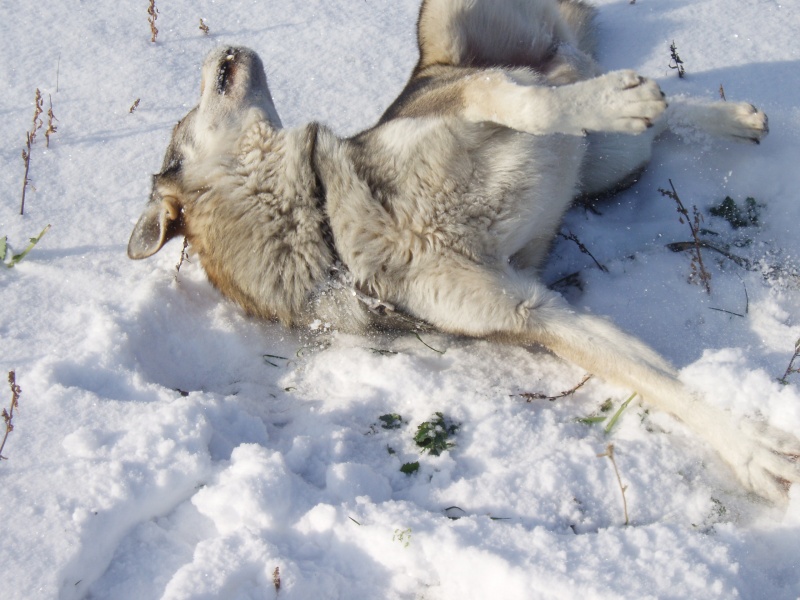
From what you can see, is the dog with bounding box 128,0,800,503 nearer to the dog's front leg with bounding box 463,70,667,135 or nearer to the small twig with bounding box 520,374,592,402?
the dog's front leg with bounding box 463,70,667,135

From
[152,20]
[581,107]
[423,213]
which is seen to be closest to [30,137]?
[152,20]

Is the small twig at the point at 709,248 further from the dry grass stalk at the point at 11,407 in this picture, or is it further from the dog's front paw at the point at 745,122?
the dry grass stalk at the point at 11,407

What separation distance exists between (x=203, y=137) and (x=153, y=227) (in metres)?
0.45

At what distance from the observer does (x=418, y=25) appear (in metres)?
3.68

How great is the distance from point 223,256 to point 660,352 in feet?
6.09

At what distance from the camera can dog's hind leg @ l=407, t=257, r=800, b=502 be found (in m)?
2.37

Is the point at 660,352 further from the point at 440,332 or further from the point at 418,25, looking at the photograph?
the point at 418,25

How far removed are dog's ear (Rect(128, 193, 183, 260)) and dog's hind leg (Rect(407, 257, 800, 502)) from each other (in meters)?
1.11

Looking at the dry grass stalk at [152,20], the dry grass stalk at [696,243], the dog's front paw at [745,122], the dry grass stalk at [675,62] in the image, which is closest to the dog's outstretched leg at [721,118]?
the dog's front paw at [745,122]

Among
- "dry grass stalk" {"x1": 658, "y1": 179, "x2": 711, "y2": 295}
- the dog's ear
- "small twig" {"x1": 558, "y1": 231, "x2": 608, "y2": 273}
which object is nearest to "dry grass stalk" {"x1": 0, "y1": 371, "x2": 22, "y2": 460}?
the dog's ear

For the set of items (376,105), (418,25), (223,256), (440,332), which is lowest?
(440,332)

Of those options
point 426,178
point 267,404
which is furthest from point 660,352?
point 267,404

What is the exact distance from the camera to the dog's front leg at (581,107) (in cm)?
256

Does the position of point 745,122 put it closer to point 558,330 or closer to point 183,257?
point 558,330
